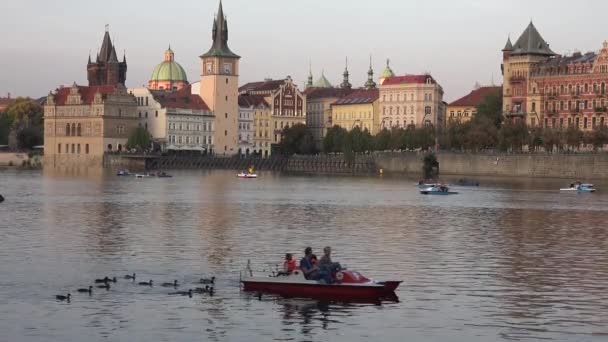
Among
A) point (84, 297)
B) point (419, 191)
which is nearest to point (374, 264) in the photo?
point (84, 297)

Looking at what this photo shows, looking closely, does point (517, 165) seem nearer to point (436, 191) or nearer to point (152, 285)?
point (436, 191)

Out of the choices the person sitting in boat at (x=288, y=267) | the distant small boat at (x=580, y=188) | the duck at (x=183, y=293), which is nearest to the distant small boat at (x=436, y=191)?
the distant small boat at (x=580, y=188)

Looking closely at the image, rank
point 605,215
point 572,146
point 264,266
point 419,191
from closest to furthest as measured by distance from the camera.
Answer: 1. point 264,266
2. point 605,215
3. point 419,191
4. point 572,146

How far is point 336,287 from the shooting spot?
1464 inches

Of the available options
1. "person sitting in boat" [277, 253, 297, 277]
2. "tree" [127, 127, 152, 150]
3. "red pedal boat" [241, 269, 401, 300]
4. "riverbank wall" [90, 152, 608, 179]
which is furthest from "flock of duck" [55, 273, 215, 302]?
"tree" [127, 127, 152, 150]

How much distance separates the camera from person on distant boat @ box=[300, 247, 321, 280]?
37.3 m

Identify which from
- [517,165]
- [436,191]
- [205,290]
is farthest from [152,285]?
[517,165]

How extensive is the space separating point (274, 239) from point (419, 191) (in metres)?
54.6

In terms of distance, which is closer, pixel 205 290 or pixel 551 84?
pixel 205 290

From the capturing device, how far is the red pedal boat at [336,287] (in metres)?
37.2

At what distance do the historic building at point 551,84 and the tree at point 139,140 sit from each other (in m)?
57.5

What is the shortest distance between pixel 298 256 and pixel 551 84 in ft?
393

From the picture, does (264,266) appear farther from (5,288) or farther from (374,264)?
(5,288)

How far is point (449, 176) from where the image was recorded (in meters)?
151
